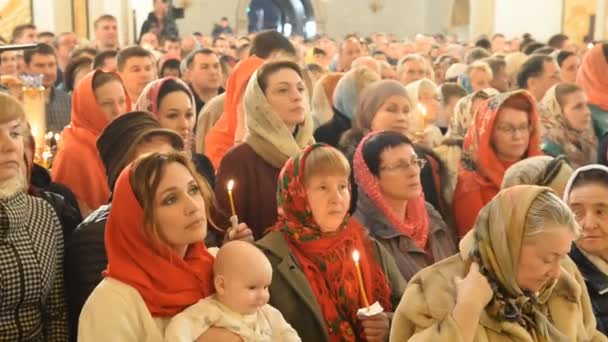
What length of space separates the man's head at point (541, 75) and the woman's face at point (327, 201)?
413 cm

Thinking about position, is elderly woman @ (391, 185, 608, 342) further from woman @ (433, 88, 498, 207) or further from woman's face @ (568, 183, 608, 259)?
woman @ (433, 88, 498, 207)

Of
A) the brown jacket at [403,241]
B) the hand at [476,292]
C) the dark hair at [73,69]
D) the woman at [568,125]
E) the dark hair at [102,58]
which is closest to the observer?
the hand at [476,292]

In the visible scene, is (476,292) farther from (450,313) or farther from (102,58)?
(102,58)

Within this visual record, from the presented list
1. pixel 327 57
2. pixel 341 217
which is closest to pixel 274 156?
pixel 341 217

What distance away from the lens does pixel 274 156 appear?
431 cm

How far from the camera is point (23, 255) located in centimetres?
316

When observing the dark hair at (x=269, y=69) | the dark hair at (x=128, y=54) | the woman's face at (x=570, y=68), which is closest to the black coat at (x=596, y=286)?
the dark hair at (x=269, y=69)

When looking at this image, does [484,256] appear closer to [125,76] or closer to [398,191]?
[398,191]

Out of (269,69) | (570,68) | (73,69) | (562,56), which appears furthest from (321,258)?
(562,56)

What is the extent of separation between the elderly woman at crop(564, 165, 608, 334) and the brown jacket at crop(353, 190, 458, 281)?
682 millimetres

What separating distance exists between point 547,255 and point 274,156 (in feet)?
5.90

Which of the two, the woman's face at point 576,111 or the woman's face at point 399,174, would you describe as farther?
the woman's face at point 576,111

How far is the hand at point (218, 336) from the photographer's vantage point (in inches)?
110

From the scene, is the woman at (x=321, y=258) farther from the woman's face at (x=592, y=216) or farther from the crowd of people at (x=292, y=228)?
the woman's face at (x=592, y=216)
